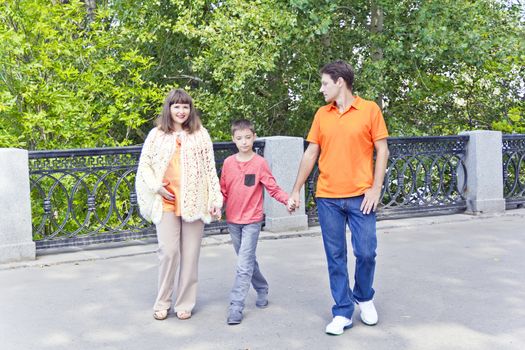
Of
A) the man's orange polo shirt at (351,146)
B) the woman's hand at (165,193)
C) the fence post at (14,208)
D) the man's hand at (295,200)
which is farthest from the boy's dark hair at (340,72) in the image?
the fence post at (14,208)

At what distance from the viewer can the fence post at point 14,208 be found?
304 inches

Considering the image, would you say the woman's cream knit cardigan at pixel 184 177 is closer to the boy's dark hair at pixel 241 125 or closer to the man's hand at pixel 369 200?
the boy's dark hair at pixel 241 125

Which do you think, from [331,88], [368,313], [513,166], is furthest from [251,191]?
[513,166]

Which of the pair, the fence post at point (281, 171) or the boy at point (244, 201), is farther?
the fence post at point (281, 171)

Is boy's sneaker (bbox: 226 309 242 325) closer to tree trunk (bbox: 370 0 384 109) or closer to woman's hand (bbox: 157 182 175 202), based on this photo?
woman's hand (bbox: 157 182 175 202)

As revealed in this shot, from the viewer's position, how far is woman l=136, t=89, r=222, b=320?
16.9ft

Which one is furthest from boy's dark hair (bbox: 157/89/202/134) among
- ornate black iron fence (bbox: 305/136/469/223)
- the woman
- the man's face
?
ornate black iron fence (bbox: 305/136/469/223)

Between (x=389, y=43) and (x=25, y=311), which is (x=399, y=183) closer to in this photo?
(x=389, y=43)

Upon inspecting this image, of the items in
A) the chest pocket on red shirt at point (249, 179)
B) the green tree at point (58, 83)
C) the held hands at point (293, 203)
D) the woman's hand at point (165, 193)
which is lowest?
the held hands at point (293, 203)

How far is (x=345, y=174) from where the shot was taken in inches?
185

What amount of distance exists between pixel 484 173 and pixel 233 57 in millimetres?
5183

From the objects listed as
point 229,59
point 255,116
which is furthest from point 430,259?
point 255,116

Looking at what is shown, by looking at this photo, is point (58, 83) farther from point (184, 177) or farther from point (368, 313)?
point (368, 313)

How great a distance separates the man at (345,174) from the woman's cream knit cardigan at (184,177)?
3.10 feet
